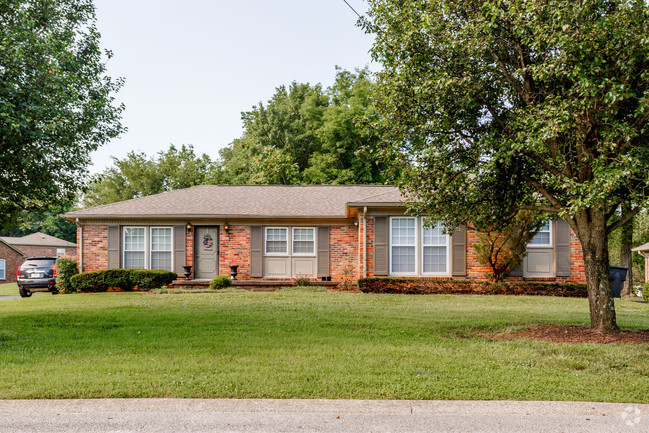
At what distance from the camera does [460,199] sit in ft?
29.2

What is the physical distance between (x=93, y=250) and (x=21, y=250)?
94.6 feet

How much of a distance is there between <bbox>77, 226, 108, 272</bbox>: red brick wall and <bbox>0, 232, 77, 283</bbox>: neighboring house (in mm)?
15350

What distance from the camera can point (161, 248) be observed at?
1798 cm

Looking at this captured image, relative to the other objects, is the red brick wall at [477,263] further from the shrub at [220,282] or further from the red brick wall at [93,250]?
the red brick wall at [93,250]

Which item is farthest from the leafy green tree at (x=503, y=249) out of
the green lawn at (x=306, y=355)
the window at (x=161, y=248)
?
the window at (x=161, y=248)

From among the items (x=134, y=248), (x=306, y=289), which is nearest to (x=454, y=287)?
(x=306, y=289)

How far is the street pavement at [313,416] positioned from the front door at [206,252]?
1344 centimetres

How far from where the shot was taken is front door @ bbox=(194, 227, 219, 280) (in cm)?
1795

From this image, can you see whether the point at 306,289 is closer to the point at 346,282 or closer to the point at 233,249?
the point at 346,282

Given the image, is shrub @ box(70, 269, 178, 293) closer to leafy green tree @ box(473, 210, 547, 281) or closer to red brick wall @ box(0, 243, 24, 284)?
leafy green tree @ box(473, 210, 547, 281)

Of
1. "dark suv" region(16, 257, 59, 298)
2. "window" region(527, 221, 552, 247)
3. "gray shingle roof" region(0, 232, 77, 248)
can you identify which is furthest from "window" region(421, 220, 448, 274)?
"gray shingle roof" region(0, 232, 77, 248)

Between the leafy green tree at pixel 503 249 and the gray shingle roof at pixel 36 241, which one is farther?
the gray shingle roof at pixel 36 241

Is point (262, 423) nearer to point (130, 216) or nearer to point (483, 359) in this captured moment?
point (483, 359)

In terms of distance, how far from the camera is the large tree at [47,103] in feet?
27.0
